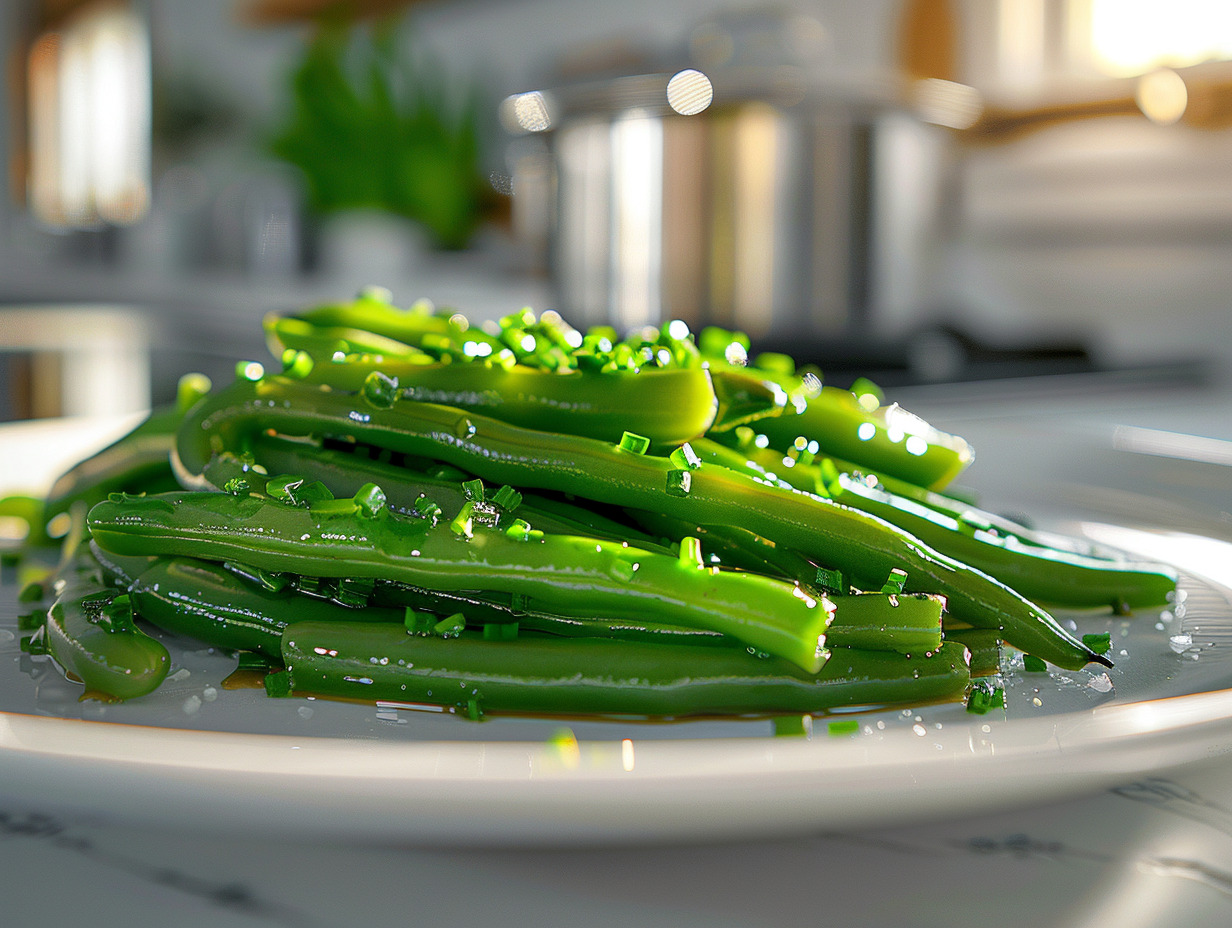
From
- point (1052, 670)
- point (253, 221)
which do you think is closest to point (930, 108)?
point (1052, 670)

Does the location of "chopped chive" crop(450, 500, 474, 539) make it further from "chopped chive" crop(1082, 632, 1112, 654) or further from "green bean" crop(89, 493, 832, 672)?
"chopped chive" crop(1082, 632, 1112, 654)

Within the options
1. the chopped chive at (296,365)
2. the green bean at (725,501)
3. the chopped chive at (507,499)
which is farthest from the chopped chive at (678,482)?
the chopped chive at (296,365)

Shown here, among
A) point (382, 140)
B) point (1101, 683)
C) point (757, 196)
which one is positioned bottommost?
point (1101, 683)

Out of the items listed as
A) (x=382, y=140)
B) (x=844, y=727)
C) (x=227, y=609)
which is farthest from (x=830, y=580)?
(x=382, y=140)

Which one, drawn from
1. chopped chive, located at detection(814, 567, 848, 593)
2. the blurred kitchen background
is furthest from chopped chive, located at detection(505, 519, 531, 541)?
the blurred kitchen background

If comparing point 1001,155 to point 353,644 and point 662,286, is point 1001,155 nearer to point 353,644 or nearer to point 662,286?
point 662,286

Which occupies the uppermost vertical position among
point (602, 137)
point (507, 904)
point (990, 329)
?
point (602, 137)

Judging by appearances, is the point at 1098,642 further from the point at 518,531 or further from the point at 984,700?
the point at 518,531
